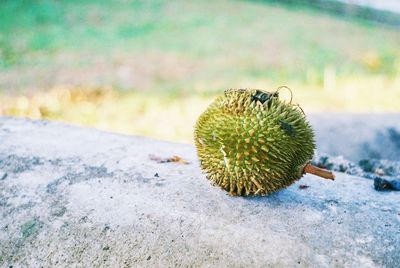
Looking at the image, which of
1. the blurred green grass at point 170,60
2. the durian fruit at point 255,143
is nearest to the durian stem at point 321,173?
the durian fruit at point 255,143

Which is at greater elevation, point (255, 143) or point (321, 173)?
point (255, 143)

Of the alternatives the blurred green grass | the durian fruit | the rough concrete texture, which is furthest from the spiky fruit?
the blurred green grass

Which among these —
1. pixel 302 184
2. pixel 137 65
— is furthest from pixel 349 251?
pixel 137 65

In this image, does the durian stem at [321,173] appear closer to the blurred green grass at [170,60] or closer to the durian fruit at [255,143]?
the durian fruit at [255,143]

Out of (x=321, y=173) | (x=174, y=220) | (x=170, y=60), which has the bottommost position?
→ (x=170, y=60)

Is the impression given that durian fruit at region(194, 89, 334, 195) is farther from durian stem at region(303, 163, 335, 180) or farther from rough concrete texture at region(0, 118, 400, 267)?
rough concrete texture at region(0, 118, 400, 267)

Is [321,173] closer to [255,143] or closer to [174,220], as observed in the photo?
[255,143]

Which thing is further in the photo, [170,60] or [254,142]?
[170,60]

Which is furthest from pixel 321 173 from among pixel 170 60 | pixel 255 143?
pixel 170 60
